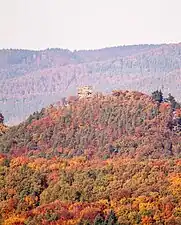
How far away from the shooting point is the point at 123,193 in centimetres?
7225

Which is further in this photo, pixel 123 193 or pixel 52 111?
pixel 52 111

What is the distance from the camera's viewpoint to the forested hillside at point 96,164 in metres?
66.5

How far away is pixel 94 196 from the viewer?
75125 millimetres

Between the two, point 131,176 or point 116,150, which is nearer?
point 131,176

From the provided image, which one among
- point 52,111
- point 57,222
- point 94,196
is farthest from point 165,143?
point 57,222

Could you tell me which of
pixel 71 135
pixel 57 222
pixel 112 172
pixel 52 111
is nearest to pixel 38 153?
pixel 71 135

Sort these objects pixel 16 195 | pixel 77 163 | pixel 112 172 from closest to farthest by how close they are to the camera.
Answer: pixel 16 195, pixel 112 172, pixel 77 163

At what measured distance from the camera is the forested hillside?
218ft

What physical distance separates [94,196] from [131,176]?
6.89 metres

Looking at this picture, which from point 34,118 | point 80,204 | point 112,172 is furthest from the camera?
point 34,118

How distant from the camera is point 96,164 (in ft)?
297

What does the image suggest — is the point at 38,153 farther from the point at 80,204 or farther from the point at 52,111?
the point at 80,204

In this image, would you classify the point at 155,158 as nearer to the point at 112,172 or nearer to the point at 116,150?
the point at 116,150

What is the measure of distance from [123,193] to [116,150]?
36.5 meters
